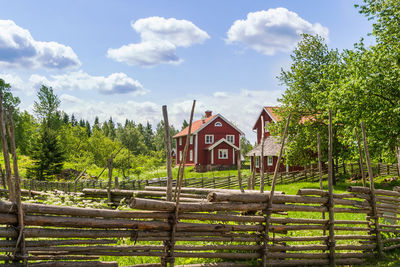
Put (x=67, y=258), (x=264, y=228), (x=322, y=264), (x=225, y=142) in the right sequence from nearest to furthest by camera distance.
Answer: (x=67, y=258) → (x=264, y=228) → (x=322, y=264) → (x=225, y=142)

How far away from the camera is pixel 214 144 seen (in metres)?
41.0

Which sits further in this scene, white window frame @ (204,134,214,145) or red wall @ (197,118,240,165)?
white window frame @ (204,134,214,145)

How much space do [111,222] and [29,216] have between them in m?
1.07

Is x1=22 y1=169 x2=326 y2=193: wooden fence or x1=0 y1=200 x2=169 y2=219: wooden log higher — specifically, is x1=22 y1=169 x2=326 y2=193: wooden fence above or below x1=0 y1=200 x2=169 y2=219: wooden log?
below

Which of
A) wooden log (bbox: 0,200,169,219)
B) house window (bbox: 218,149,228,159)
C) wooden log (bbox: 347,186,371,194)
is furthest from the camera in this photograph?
house window (bbox: 218,149,228,159)

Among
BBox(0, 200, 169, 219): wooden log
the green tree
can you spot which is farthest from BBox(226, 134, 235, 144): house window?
BBox(0, 200, 169, 219): wooden log

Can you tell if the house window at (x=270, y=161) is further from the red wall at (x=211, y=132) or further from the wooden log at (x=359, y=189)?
the wooden log at (x=359, y=189)

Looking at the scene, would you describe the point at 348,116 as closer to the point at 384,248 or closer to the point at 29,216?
the point at 384,248

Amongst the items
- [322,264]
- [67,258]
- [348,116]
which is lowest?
[322,264]

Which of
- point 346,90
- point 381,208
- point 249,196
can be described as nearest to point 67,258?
point 249,196

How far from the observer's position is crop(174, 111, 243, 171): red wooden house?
41312 millimetres

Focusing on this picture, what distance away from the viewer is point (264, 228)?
6.39 m

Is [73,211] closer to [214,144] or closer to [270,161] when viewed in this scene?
[270,161]

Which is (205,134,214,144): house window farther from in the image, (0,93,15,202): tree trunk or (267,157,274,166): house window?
(0,93,15,202): tree trunk
